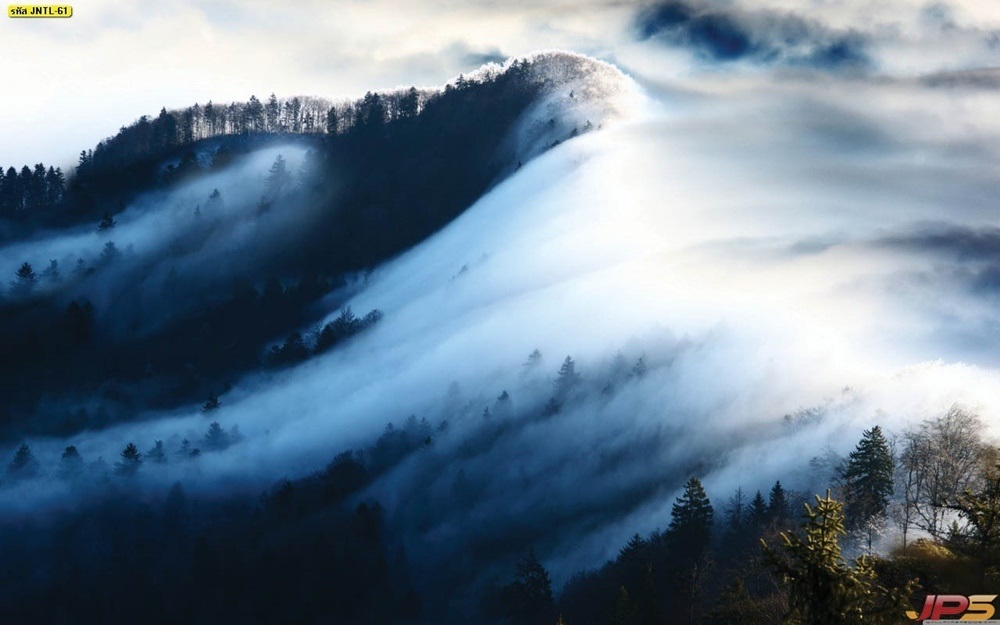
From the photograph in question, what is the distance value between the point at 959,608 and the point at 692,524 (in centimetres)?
7618

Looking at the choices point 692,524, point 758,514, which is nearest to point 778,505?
point 758,514

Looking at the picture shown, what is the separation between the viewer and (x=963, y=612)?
49375mm

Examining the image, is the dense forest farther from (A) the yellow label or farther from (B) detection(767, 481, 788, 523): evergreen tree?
(A) the yellow label

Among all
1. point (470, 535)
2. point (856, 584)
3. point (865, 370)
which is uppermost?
point (856, 584)

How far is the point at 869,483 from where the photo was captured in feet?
342

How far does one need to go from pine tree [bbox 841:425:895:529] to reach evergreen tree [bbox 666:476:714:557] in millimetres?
20119

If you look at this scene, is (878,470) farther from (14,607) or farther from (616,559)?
(14,607)

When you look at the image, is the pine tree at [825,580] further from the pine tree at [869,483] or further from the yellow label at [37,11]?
the yellow label at [37,11]

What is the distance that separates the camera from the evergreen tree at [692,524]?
12338cm

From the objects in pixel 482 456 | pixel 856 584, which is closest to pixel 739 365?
pixel 482 456

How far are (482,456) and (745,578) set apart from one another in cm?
9850

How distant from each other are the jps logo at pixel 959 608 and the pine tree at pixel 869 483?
167 feet

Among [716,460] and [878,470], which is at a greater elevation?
[878,470]

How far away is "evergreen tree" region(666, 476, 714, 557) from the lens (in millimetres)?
123375
